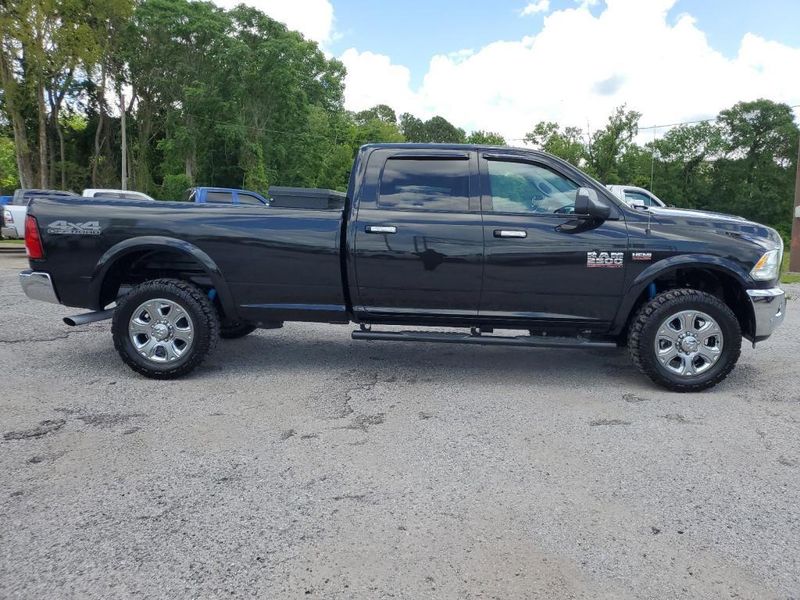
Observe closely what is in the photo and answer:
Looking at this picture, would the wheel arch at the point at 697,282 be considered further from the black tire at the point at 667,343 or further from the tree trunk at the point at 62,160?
the tree trunk at the point at 62,160

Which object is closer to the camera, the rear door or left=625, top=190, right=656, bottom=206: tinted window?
the rear door

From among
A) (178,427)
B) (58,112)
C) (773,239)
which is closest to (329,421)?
(178,427)

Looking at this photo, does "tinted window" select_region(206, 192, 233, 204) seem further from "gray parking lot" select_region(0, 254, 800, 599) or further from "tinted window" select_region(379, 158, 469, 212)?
"tinted window" select_region(379, 158, 469, 212)

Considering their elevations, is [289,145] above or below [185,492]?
above

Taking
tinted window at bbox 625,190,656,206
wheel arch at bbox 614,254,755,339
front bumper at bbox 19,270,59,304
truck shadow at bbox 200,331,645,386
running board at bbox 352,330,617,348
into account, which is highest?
tinted window at bbox 625,190,656,206

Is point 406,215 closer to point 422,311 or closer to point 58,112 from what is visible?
point 422,311

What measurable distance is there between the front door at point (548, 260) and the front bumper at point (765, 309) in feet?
3.46

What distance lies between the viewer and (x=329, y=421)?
4074 millimetres

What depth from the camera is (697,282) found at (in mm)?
5234

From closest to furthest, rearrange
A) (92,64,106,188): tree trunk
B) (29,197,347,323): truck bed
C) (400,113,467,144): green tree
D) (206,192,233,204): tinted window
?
1. (29,197,347,323): truck bed
2. (206,192,233,204): tinted window
3. (92,64,106,188): tree trunk
4. (400,113,467,144): green tree

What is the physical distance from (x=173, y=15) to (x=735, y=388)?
3856cm

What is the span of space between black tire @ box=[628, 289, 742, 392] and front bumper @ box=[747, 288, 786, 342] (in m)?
0.21

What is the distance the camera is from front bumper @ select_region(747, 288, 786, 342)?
4746mm

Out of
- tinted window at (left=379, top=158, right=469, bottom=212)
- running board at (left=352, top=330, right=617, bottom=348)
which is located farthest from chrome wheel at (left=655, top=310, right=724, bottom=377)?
tinted window at (left=379, top=158, right=469, bottom=212)
